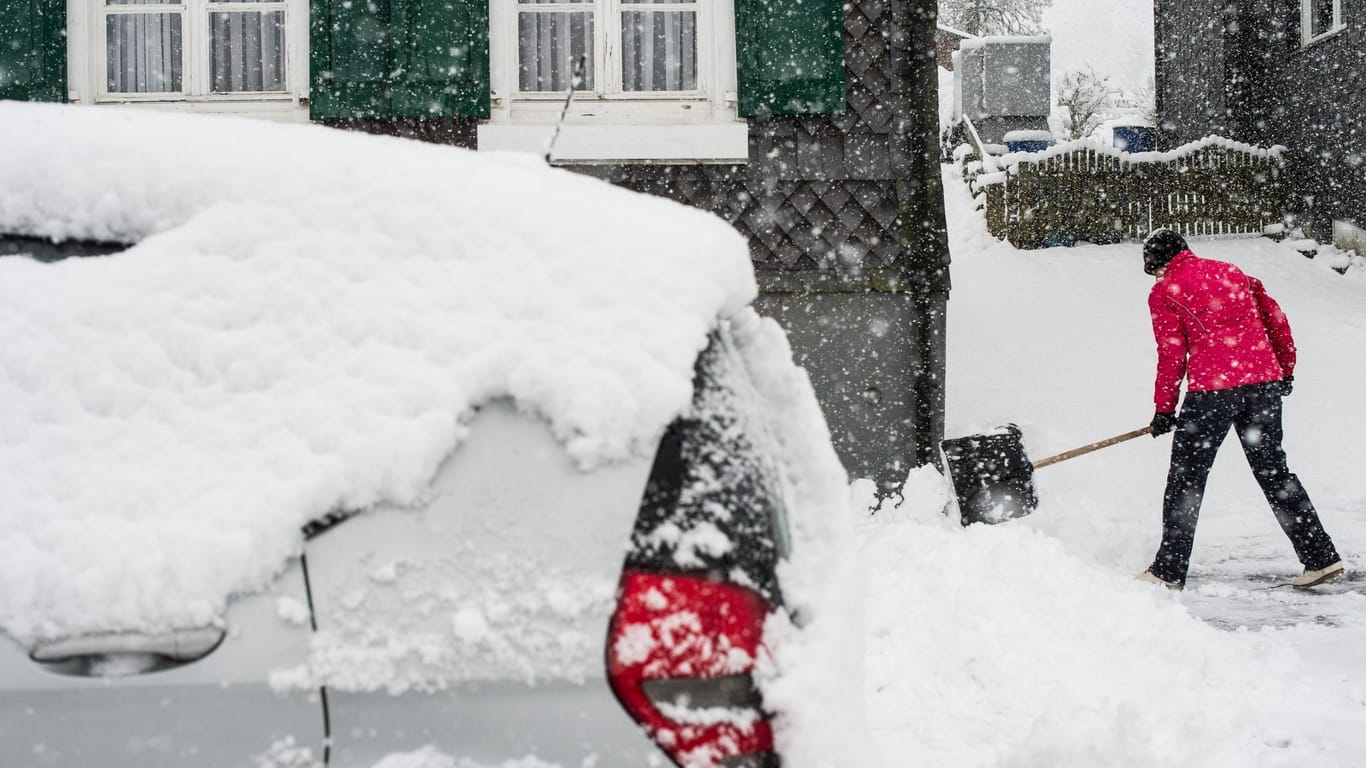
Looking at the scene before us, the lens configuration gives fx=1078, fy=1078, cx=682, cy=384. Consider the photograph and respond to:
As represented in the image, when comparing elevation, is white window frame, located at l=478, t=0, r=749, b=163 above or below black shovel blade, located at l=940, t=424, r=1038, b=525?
above

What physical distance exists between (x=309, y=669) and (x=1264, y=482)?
5.10 m

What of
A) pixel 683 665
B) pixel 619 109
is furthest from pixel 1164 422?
pixel 683 665

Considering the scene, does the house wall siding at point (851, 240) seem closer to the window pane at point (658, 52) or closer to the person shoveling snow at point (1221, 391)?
the window pane at point (658, 52)

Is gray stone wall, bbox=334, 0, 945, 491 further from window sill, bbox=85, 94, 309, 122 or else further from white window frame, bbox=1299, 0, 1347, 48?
white window frame, bbox=1299, 0, 1347, 48

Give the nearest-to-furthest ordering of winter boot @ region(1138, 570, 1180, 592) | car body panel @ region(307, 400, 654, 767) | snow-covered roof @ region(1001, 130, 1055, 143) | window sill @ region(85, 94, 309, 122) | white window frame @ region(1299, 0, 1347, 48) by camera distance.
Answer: car body panel @ region(307, 400, 654, 767)
winter boot @ region(1138, 570, 1180, 592)
window sill @ region(85, 94, 309, 122)
white window frame @ region(1299, 0, 1347, 48)
snow-covered roof @ region(1001, 130, 1055, 143)

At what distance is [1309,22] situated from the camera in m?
13.7

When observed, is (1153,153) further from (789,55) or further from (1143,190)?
(789,55)

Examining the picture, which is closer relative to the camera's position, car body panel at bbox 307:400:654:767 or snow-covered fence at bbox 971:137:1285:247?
car body panel at bbox 307:400:654:767

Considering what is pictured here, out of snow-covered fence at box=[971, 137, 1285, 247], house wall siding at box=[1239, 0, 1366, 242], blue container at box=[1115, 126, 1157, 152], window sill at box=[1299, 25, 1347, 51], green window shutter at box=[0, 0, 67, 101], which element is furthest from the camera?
blue container at box=[1115, 126, 1157, 152]

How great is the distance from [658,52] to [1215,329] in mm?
3498

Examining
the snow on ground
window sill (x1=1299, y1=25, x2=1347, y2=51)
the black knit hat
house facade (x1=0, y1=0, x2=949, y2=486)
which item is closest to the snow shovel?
the snow on ground

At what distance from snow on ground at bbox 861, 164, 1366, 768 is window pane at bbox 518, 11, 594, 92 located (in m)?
3.24

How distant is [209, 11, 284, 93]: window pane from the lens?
6430mm

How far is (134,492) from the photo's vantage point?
1515 mm
